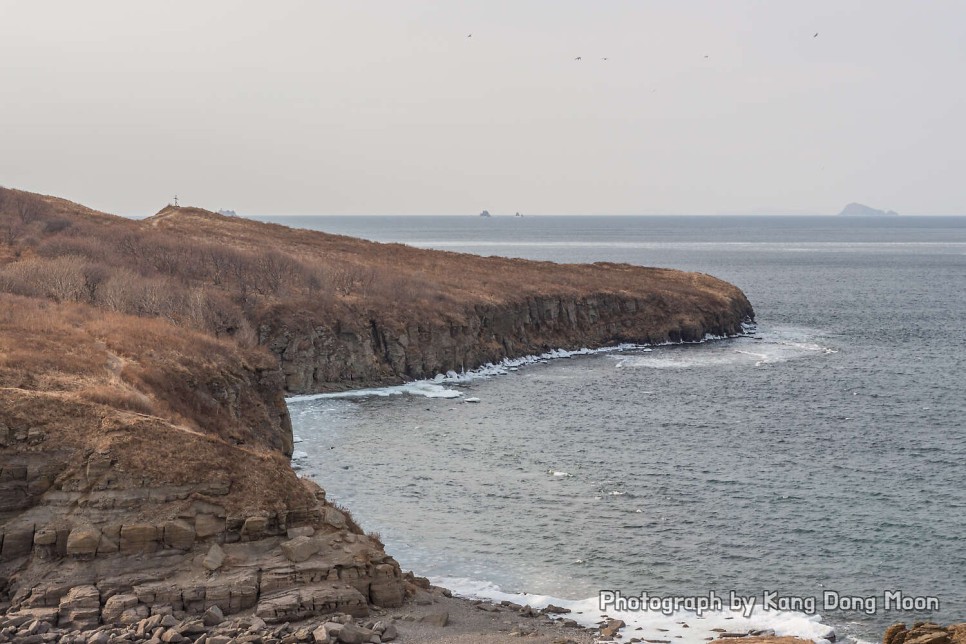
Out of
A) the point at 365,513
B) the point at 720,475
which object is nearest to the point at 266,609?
the point at 365,513

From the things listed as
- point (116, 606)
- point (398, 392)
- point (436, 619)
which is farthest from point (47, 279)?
point (436, 619)

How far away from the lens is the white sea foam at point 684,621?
92.3 feet

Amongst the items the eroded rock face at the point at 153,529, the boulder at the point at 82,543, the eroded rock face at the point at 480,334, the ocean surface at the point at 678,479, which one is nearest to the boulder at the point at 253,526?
the eroded rock face at the point at 153,529

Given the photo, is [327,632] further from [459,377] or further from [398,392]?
[459,377]

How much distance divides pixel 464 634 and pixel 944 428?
38932mm

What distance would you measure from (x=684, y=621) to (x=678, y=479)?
1578cm

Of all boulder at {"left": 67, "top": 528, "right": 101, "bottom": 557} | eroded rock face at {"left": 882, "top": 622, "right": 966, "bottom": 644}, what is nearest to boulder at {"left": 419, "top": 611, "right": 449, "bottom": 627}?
boulder at {"left": 67, "top": 528, "right": 101, "bottom": 557}

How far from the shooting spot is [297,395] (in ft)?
222

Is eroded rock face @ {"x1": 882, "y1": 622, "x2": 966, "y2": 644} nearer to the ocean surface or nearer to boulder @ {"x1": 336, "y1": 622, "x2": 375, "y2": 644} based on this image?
the ocean surface

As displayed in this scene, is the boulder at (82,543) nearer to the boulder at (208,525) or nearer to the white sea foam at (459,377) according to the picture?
the boulder at (208,525)

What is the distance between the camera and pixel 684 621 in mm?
29312

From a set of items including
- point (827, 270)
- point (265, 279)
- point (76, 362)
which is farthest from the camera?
point (827, 270)

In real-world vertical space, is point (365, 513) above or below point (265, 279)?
below

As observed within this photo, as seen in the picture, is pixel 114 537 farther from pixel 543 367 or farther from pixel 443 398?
pixel 543 367
